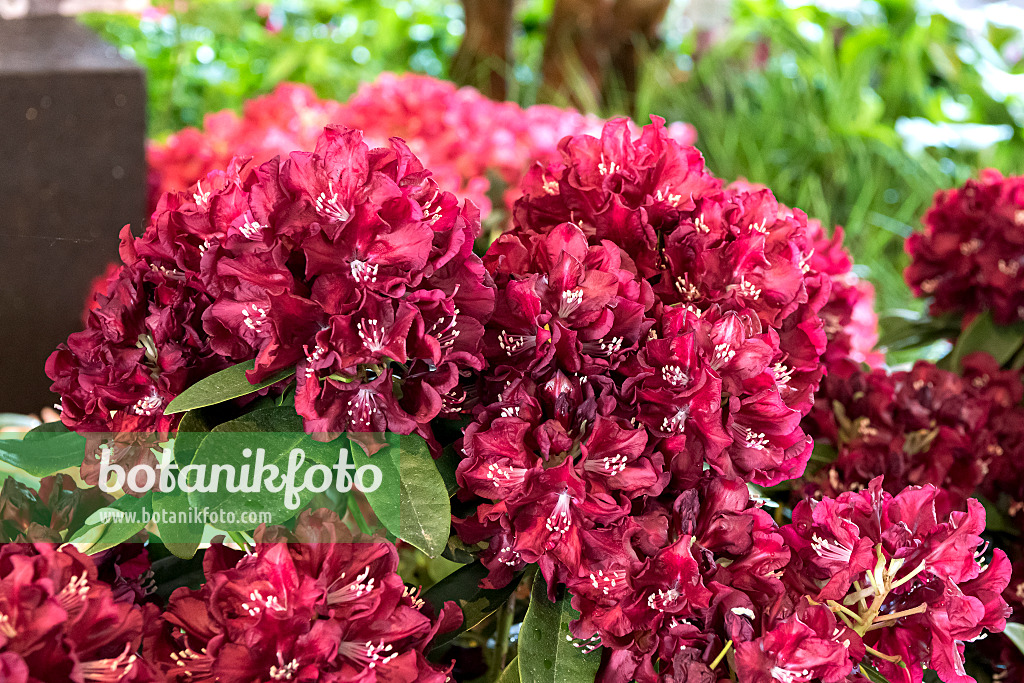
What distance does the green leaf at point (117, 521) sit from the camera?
0.42m

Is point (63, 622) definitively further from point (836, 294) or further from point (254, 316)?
point (836, 294)

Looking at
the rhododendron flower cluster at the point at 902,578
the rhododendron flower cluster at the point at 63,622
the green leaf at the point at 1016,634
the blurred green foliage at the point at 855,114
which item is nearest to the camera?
the rhododendron flower cluster at the point at 63,622

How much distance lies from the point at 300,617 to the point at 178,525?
0.09 meters

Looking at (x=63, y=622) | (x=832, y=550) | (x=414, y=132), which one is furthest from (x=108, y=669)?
(x=414, y=132)

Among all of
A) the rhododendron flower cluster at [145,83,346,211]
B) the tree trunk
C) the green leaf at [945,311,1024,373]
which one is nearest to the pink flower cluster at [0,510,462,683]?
the green leaf at [945,311,1024,373]

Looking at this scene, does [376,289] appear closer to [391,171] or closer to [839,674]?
[391,171]

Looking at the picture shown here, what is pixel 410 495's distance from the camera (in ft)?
1.34

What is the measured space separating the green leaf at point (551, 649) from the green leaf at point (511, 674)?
0.09 ft

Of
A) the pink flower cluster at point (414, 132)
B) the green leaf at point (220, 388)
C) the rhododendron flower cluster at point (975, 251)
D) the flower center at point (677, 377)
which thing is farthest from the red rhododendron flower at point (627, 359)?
the pink flower cluster at point (414, 132)

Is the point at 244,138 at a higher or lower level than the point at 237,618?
lower

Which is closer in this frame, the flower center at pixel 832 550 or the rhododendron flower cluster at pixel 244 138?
the flower center at pixel 832 550

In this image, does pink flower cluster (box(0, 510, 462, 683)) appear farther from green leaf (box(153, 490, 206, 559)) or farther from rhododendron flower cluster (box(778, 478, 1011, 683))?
rhododendron flower cluster (box(778, 478, 1011, 683))

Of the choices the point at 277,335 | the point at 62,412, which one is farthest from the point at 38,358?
the point at 277,335

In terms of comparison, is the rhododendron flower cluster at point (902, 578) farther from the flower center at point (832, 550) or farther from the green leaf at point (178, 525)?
the green leaf at point (178, 525)
